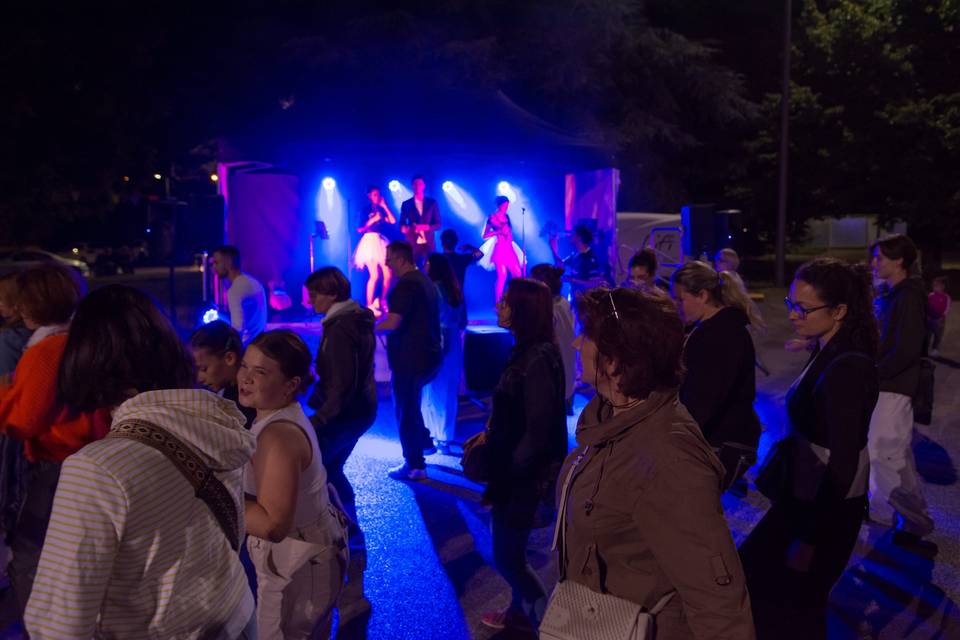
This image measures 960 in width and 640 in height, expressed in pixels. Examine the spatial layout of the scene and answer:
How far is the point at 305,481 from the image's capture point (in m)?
2.58

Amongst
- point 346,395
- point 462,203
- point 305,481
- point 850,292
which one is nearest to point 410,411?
point 346,395

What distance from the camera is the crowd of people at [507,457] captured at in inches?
62.8

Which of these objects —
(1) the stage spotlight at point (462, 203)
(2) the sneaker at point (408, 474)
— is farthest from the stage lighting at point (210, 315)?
(1) the stage spotlight at point (462, 203)

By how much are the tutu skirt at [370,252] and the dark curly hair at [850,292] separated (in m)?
10.9

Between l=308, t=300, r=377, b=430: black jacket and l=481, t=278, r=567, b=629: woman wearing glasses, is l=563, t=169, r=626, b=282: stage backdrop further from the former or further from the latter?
l=481, t=278, r=567, b=629: woman wearing glasses

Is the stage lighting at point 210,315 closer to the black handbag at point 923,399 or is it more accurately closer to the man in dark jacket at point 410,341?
the man in dark jacket at point 410,341

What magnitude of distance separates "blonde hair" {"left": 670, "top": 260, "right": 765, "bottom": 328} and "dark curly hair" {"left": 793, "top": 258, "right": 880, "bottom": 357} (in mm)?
586

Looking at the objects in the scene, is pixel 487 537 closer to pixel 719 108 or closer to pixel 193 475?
pixel 193 475

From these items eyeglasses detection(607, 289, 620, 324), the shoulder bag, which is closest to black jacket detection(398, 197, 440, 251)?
eyeglasses detection(607, 289, 620, 324)

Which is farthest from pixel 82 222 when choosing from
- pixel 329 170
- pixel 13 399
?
pixel 13 399

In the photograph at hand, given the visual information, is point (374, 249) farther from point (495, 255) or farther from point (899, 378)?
point (899, 378)

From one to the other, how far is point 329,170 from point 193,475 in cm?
1431

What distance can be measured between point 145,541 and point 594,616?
92 centimetres

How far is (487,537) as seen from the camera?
5.10 meters
